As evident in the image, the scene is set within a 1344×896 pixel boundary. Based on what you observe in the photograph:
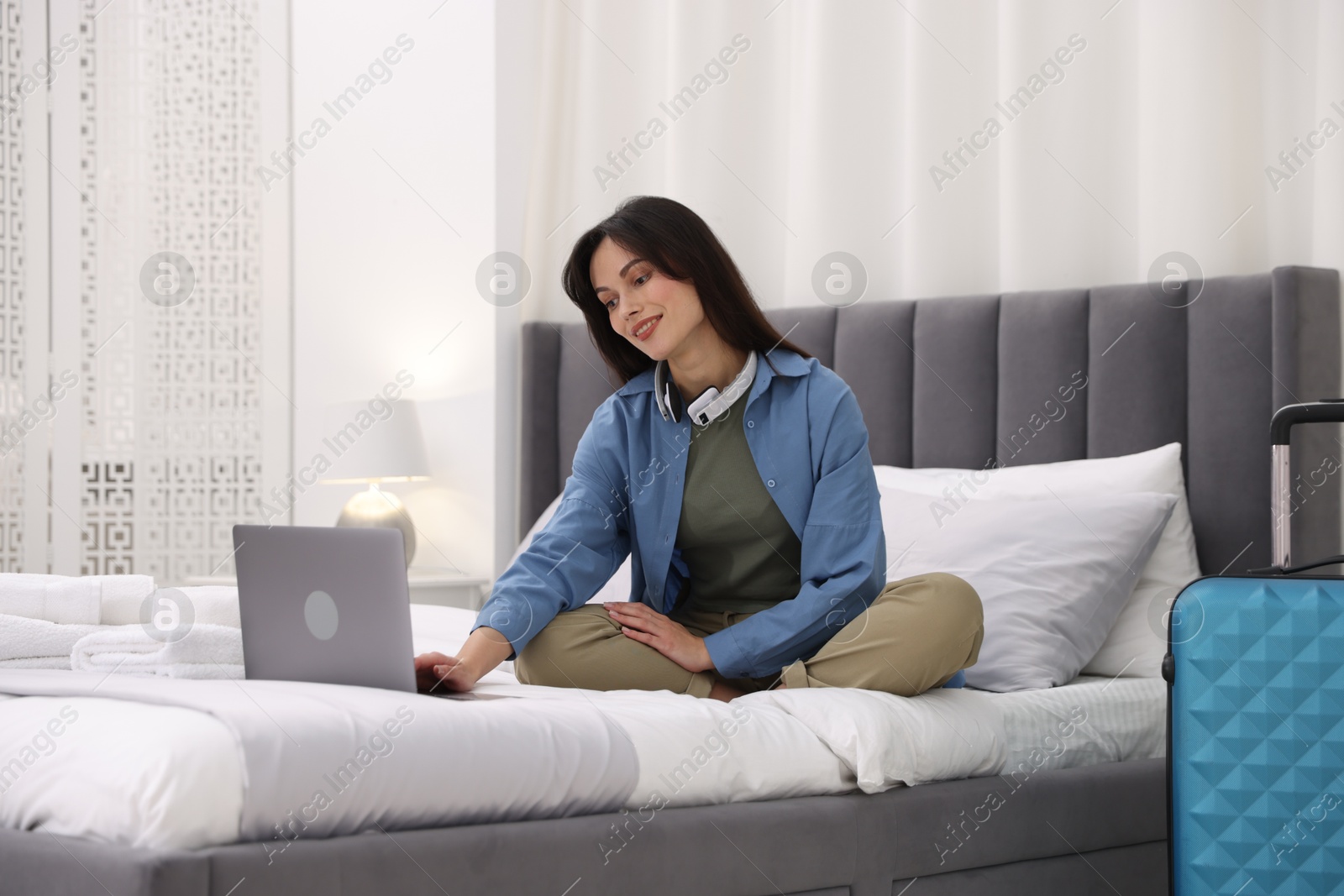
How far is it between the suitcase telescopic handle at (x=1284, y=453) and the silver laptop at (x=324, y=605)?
1.16 meters

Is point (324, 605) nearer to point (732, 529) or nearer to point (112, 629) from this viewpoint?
point (112, 629)

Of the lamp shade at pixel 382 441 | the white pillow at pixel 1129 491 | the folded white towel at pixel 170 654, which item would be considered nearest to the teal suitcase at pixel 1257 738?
the white pillow at pixel 1129 491

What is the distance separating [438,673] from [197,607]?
14.8 inches

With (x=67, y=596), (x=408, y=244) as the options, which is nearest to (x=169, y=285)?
(x=408, y=244)

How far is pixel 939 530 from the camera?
235 cm

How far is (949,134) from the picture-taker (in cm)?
289

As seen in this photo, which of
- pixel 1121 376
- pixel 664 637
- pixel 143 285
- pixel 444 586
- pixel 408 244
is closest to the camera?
pixel 664 637

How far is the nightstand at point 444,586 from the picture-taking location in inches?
133

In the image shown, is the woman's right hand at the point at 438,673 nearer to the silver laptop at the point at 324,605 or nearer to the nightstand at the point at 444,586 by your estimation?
the silver laptop at the point at 324,605

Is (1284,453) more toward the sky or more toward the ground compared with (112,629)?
more toward the sky

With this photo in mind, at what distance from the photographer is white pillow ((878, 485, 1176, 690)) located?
2.05 metres

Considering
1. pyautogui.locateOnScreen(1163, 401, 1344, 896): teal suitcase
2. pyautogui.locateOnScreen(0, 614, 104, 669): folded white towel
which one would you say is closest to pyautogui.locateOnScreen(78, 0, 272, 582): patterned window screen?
pyautogui.locateOnScreen(0, 614, 104, 669): folded white towel

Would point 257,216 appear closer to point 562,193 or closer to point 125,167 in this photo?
point 125,167

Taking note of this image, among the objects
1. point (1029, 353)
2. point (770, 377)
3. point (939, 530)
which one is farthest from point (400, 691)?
point (1029, 353)
